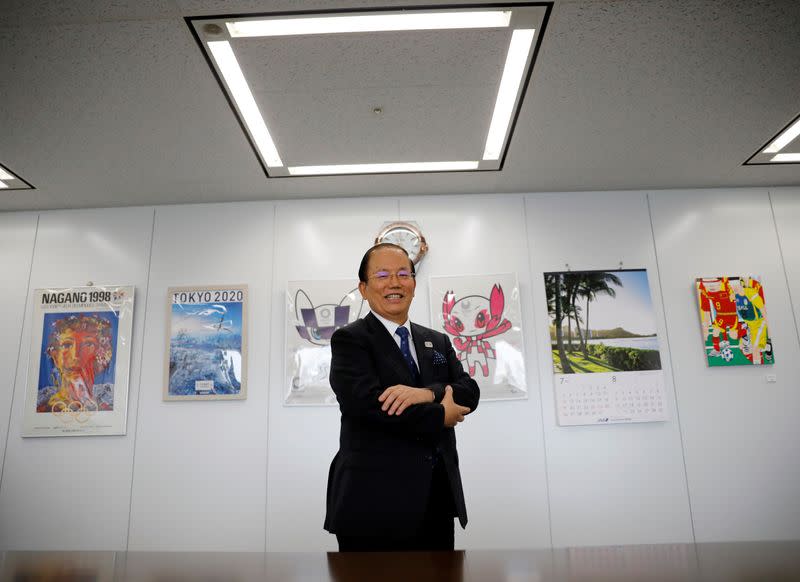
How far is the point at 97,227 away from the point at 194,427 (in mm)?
1816

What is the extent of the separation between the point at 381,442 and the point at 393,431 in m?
0.05

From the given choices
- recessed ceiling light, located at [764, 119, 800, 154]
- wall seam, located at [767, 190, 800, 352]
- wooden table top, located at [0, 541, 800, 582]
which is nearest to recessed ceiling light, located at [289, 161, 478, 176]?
recessed ceiling light, located at [764, 119, 800, 154]

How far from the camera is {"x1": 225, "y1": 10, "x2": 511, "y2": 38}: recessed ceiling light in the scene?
2139 millimetres

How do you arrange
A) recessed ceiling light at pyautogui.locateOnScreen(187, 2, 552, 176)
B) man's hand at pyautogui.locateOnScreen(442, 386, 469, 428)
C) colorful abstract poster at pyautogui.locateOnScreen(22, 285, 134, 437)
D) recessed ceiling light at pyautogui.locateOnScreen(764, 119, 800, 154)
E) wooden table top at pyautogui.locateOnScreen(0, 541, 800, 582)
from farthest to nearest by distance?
colorful abstract poster at pyautogui.locateOnScreen(22, 285, 134, 437), recessed ceiling light at pyautogui.locateOnScreen(764, 119, 800, 154), recessed ceiling light at pyautogui.locateOnScreen(187, 2, 552, 176), man's hand at pyautogui.locateOnScreen(442, 386, 469, 428), wooden table top at pyautogui.locateOnScreen(0, 541, 800, 582)

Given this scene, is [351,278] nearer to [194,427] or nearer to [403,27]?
[194,427]

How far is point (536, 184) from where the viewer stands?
3.81m

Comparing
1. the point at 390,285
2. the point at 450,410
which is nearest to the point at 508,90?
the point at 390,285

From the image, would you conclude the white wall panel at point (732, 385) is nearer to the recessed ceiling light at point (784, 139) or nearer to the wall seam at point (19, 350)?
the recessed ceiling light at point (784, 139)

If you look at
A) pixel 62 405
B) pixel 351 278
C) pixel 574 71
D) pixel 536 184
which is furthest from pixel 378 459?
pixel 62 405

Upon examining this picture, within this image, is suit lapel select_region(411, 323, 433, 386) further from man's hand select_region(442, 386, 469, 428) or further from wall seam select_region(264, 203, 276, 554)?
wall seam select_region(264, 203, 276, 554)

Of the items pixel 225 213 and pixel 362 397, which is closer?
pixel 362 397

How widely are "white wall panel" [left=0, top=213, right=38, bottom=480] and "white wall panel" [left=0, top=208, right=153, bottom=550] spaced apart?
0.19 ft

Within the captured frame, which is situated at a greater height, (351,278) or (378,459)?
(351,278)

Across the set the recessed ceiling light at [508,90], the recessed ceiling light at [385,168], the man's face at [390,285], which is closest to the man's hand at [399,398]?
the man's face at [390,285]
